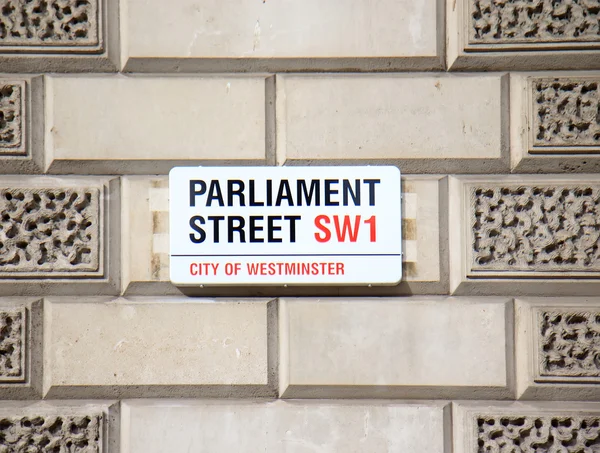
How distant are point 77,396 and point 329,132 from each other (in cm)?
149

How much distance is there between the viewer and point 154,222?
2.29 m

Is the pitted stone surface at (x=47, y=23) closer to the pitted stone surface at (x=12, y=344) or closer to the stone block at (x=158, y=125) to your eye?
the stone block at (x=158, y=125)

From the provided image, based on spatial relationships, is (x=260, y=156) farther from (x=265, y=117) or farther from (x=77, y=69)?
(x=77, y=69)

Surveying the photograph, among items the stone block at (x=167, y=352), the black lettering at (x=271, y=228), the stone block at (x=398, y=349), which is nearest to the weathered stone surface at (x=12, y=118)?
the stone block at (x=167, y=352)

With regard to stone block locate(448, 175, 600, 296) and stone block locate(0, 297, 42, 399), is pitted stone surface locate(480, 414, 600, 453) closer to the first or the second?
stone block locate(448, 175, 600, 296)

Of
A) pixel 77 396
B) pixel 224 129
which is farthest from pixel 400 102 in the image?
pixel 77 396

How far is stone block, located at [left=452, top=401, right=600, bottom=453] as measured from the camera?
2221 millimetres

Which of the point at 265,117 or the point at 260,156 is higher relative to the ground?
the point at 265,117

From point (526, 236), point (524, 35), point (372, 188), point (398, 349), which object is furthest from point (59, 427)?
point (524, 35)

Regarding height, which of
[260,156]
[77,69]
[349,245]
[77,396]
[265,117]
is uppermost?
[77,69]

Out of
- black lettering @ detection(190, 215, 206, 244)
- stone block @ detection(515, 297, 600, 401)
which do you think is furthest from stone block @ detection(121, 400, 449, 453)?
black lettering @ detection(190, 215, 206, 244)

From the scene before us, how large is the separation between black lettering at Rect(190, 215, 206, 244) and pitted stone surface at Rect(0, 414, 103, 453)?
0.81 meters

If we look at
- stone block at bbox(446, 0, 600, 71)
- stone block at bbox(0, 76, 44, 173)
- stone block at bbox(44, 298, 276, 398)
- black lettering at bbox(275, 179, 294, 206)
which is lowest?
stone block at bbox(44, 298, 276, 398)

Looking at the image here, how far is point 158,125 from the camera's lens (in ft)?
7.49
